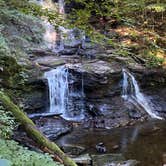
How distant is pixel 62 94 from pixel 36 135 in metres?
7.51

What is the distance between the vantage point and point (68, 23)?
5270mm

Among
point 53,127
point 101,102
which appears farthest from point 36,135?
point 101,102

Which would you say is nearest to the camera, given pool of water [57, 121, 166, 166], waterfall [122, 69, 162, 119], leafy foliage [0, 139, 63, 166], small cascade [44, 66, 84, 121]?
leafy foliage [0, 139, 63, 166]

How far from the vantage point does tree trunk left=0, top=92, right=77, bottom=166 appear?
5465 millimetres

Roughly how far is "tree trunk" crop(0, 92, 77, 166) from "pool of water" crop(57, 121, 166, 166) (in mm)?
3307

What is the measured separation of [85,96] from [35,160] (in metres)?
8.98

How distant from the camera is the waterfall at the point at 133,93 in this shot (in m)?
13.3

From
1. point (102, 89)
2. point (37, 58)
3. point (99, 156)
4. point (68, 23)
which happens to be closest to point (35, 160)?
point (68, 23)

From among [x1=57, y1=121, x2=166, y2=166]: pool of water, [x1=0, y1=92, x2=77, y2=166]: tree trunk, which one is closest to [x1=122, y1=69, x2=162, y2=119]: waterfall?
[x1=57, y1=121, x2=166, y2=166]: pool of water

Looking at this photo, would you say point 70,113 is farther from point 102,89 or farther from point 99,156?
point 99,156

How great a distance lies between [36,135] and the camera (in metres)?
5.57

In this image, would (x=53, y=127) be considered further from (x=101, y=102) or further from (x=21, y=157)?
(x=21, y=157)

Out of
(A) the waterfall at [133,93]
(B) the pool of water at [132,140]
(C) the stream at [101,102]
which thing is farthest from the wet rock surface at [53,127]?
(A) the waterfall at [133,93]

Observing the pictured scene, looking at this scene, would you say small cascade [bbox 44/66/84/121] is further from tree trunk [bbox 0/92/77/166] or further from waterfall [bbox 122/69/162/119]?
tree trunk [bbox 0/92/77/166]
